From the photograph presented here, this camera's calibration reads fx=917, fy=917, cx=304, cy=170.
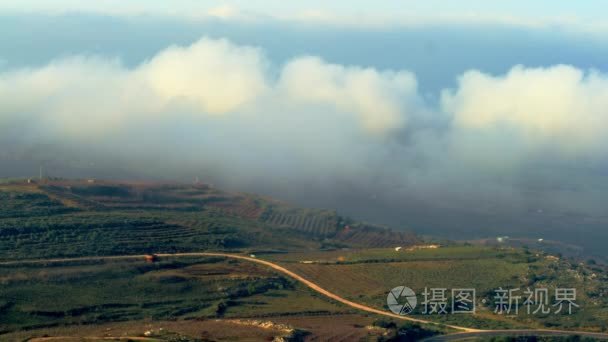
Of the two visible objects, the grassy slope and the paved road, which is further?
the grassy slope

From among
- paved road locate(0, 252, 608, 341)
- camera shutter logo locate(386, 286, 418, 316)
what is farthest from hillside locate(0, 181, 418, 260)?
camera shutter logo locate(386, 286, 418, 316)

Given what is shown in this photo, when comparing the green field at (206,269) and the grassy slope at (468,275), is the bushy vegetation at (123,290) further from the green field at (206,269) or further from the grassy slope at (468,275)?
the grassy slope at (468,275)

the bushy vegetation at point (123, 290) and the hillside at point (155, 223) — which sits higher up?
the hillside at point (155, 223)

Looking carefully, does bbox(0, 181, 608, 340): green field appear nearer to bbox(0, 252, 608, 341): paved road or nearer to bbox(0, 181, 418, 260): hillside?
bbox(0, 181, 418, 260): hillside

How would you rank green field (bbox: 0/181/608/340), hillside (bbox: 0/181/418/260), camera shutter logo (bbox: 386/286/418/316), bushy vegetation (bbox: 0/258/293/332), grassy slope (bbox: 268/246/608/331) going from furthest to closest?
hillside (bbox: 0/181/418/260)
camera shutter logo (bbox: 386/286/418/316)
grassy slope (bbox: 268/246/608/331)
green field (bbox: 0/181/608/340)
bushy vegetation (bbox: 0/258/293/332)

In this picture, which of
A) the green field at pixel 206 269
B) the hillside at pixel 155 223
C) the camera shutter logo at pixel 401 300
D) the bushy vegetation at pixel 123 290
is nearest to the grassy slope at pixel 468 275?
the green field at pixel 206 269

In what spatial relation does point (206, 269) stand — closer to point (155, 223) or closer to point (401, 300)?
point (155, 223)

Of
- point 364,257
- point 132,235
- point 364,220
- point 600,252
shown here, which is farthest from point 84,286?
point 600,252

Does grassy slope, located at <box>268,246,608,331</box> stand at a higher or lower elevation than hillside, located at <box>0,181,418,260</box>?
lower

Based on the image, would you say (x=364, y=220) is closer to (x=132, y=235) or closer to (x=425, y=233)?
(x=425, y=233)

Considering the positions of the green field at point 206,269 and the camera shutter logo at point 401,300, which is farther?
the camera shutter logo at point 401,300
